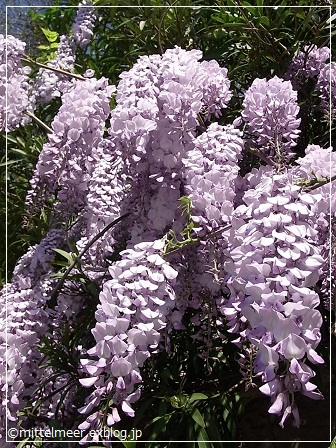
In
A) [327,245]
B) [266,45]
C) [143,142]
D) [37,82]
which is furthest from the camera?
[37,82]

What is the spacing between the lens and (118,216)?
5.90ft

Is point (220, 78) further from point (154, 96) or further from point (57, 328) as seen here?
point (57, 328)

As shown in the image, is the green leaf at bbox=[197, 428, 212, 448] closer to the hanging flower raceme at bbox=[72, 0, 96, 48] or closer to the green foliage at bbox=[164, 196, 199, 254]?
the green foliage at bbox=[164, 196, 199, 254]

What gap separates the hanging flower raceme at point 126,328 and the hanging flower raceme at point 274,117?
1.47 ft

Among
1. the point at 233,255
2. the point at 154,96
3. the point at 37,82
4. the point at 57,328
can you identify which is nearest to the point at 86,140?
the point at 154,96

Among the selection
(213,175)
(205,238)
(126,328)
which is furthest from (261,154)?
(126,328)

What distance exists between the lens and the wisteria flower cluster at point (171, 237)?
1126 mm

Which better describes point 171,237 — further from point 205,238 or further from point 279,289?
point 279,289

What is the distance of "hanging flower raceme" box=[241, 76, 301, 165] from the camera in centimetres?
157

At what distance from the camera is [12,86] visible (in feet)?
6.68

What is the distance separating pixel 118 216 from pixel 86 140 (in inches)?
8.4

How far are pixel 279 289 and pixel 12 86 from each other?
49.1 inches

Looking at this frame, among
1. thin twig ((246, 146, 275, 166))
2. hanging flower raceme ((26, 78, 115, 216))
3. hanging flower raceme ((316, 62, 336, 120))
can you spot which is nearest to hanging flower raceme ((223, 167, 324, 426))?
thin twig ((246, 146, 275, 166))

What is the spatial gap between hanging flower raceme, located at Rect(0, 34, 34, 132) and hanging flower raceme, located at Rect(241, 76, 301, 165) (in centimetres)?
78
